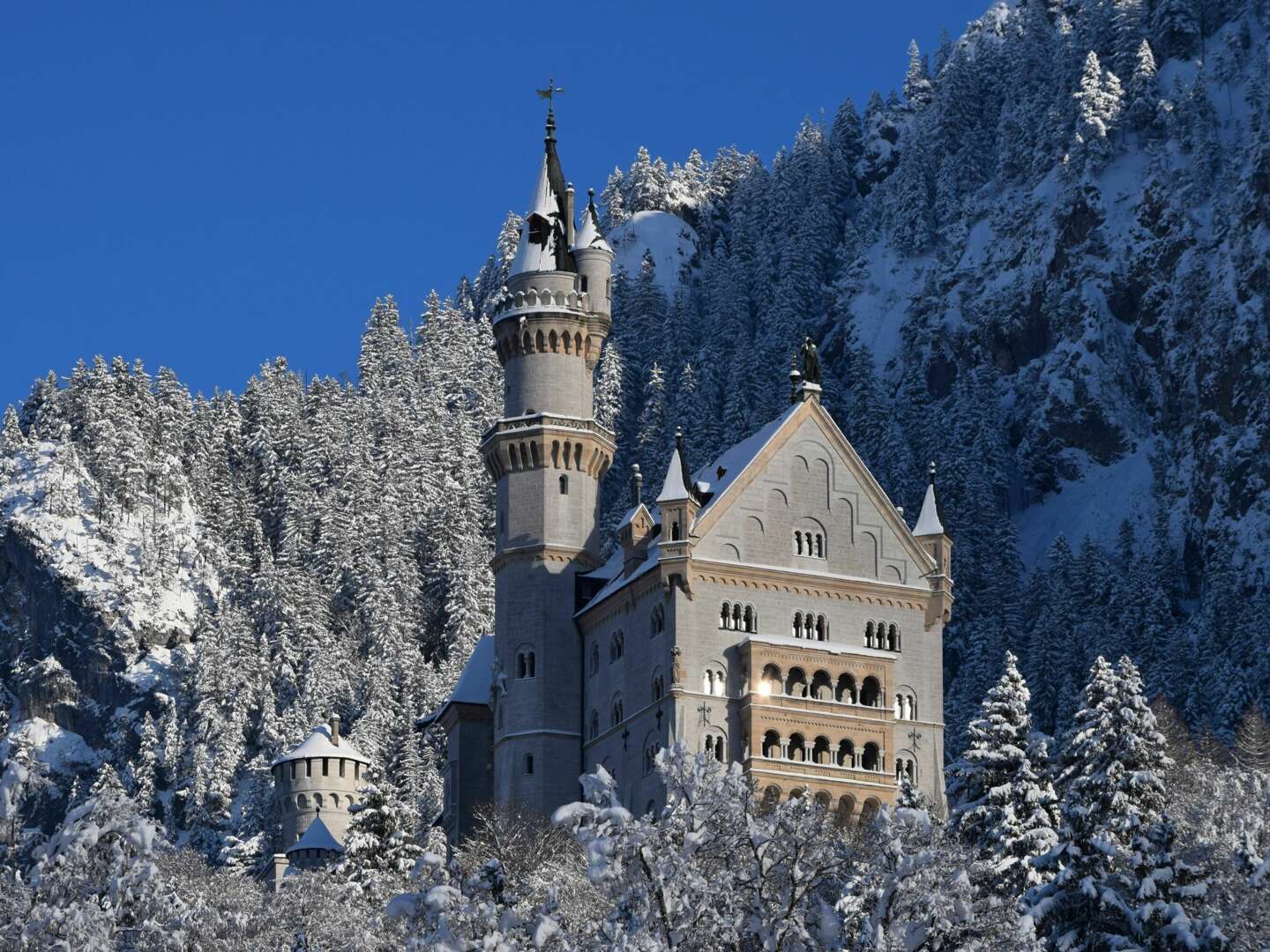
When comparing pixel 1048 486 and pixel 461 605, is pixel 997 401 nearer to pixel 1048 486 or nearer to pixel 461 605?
pixel 1048 486

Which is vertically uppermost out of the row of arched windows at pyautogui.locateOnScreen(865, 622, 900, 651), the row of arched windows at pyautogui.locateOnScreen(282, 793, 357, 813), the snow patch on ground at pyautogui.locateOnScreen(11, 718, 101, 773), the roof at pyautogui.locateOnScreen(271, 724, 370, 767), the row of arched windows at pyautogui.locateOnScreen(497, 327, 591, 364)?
the row of arched windows at pyautogui.locateOnScreen(497, 327, 591, 364)

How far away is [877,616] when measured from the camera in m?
106

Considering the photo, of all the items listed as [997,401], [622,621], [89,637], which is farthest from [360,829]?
[997,401]

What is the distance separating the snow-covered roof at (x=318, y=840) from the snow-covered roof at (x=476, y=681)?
12.6 m

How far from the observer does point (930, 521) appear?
10919 cm

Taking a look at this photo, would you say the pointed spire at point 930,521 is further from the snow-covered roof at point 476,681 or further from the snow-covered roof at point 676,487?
the snow-covered roof at point 476,681

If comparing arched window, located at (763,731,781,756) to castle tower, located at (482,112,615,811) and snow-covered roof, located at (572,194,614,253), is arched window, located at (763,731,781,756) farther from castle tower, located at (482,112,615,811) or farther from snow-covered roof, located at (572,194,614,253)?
snow-covered roof, located at (572,194,614,253)

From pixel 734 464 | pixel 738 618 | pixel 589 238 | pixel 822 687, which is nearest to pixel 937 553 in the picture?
pixel 822 687

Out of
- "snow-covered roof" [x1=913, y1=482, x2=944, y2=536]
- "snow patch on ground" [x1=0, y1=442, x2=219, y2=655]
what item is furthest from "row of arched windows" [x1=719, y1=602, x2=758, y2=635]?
"snow patch on ground" [x1=0, y1=442, x2=219, y2=655]

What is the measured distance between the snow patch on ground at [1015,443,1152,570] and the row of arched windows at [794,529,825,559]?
71638mm

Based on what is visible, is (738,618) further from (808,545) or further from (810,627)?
(808,545)

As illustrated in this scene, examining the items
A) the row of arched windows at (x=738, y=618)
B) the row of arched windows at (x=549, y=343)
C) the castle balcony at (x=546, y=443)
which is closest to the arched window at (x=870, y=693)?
the row of arched windows at (x=738, y=618)

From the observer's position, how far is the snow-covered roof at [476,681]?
117188 millimetres

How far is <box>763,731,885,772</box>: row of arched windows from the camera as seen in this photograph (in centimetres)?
10131
